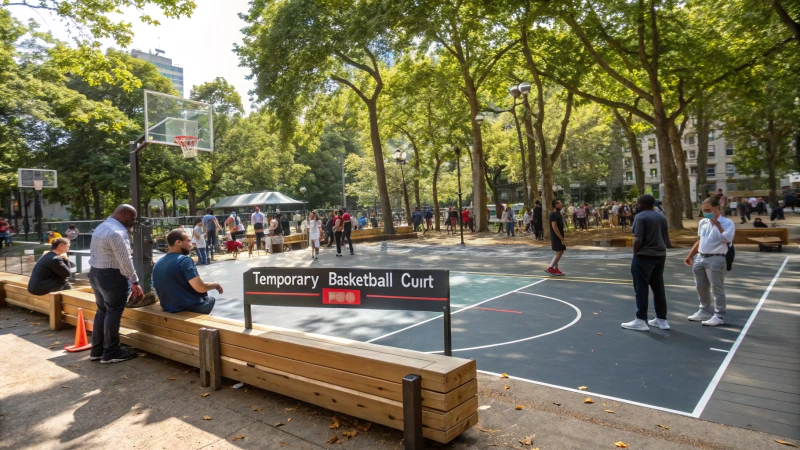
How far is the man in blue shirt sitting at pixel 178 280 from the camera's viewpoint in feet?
18.8

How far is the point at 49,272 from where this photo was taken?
7816mm

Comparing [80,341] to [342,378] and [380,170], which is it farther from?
[380,170]

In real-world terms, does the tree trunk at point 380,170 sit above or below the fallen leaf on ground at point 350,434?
above

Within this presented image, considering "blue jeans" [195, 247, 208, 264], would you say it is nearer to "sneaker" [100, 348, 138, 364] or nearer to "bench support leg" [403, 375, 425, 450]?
"sneaker" [100, 348, 138, 364]

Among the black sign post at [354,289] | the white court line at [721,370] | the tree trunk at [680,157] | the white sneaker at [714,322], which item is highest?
the tree trunk at [680,157]

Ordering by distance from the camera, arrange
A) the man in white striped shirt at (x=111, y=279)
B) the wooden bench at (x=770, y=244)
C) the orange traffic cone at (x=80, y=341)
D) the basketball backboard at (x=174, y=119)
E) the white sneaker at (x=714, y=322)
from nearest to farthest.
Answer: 1. the man in white striped shirt at (x=111, y=279)
2. the orange traffic cone at (x=80, y=341)
3. the white sneaker at (x=714, y=322)
4. the basketball backboard at (x=174, y=119)
5. the wooden bench at (x=770, y=244)

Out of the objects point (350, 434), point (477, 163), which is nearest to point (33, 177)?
point (477, 163)

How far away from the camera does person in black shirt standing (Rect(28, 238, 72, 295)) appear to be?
775 cm

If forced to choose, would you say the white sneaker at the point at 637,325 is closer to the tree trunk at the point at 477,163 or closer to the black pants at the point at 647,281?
the black pants at the point at 647,281

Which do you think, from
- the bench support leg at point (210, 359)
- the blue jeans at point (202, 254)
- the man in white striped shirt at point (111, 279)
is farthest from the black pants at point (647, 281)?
the blue jeans at point (202, 254)

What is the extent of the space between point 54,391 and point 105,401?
83cm

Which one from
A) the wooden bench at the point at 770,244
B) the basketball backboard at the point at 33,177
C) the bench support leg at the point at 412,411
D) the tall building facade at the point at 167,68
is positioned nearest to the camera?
the bench support leg at the point at 412,411

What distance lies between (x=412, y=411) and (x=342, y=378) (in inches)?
31.8

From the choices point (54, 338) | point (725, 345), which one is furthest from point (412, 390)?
point (54, 338)
